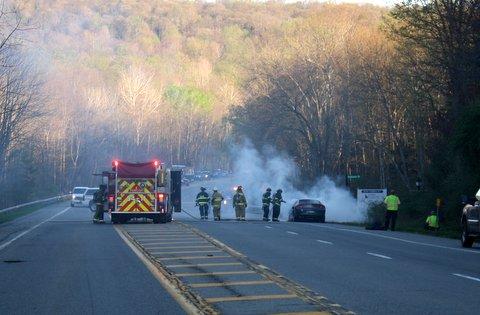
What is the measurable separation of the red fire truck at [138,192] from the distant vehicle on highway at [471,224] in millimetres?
15474

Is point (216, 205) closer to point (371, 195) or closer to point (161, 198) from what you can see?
point (161, 198)

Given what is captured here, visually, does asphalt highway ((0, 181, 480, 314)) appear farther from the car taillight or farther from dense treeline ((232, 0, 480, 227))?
dense treeline ((232, 0, 480, 227))

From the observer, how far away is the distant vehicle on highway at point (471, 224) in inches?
984

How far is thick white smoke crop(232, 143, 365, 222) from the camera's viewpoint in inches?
2461

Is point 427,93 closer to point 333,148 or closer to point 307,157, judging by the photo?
point 333,148

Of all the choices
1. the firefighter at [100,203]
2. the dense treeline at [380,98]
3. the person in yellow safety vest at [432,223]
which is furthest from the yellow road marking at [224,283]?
the firefighter at [100,203]

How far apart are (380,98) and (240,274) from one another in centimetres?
3947

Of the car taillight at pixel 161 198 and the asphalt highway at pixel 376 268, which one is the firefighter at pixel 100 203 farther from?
the asphalt highway at pixel 376 268

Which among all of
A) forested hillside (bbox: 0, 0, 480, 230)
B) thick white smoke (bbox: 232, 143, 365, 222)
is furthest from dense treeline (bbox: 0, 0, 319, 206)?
thick white smoke (bbox: 232, 143, 365, 222)

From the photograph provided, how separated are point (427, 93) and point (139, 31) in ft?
434

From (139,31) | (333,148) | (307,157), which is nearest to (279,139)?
(307,157)

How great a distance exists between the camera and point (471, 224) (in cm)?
2542

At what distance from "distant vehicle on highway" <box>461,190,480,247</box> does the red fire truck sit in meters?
15.5

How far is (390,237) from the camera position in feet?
98.6
